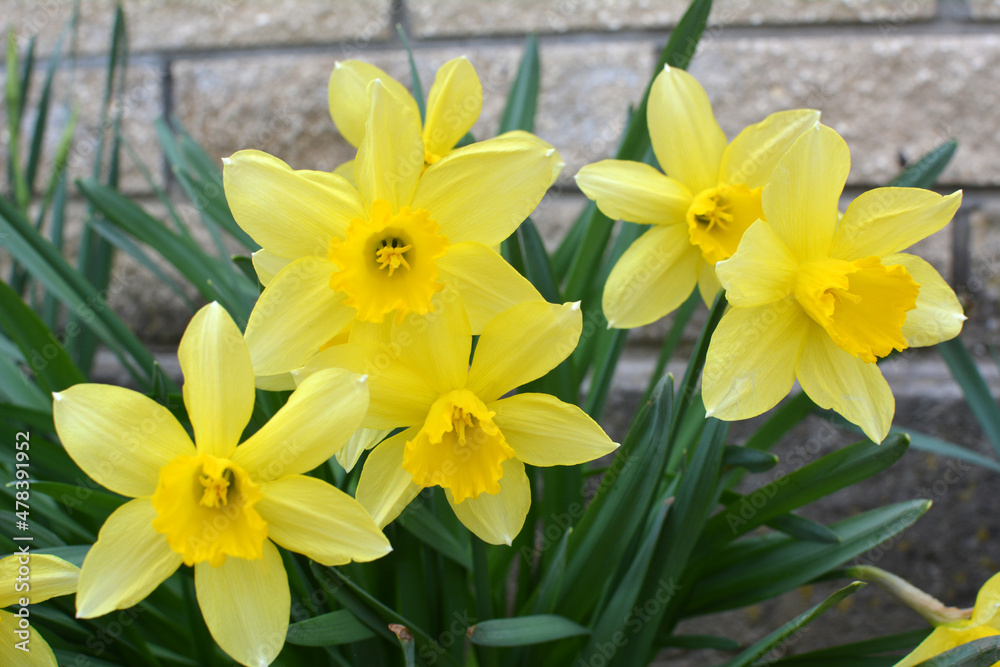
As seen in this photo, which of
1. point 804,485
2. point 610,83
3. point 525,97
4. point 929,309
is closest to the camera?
point 929,309

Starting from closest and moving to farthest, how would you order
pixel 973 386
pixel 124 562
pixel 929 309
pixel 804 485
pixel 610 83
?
pixel 124 562 → pixel 929 309 → pixel 804 485 → pixel 973 386 → pixel 610 83

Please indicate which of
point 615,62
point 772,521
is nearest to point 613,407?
point 772,521

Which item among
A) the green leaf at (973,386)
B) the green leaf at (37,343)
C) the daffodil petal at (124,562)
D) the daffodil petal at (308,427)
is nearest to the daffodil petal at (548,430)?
the daffodil petal at (308,427)

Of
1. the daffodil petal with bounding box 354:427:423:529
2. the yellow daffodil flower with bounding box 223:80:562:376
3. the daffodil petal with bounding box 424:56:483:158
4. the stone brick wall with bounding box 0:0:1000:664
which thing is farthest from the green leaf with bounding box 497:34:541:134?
the daffodil petal with bounding box 354:427:423:529

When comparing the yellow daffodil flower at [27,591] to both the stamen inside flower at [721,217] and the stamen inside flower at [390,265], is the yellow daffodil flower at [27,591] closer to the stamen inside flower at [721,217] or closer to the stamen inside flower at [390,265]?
the stamen inside flower at [390,265]

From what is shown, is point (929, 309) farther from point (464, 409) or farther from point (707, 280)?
point (464, 409)

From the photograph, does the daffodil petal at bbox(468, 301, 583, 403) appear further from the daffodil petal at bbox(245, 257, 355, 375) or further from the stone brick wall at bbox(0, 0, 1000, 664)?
the stone brick wall at bbox(0, 0, 1000, 664)

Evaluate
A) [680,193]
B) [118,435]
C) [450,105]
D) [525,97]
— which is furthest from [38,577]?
[525,97]
